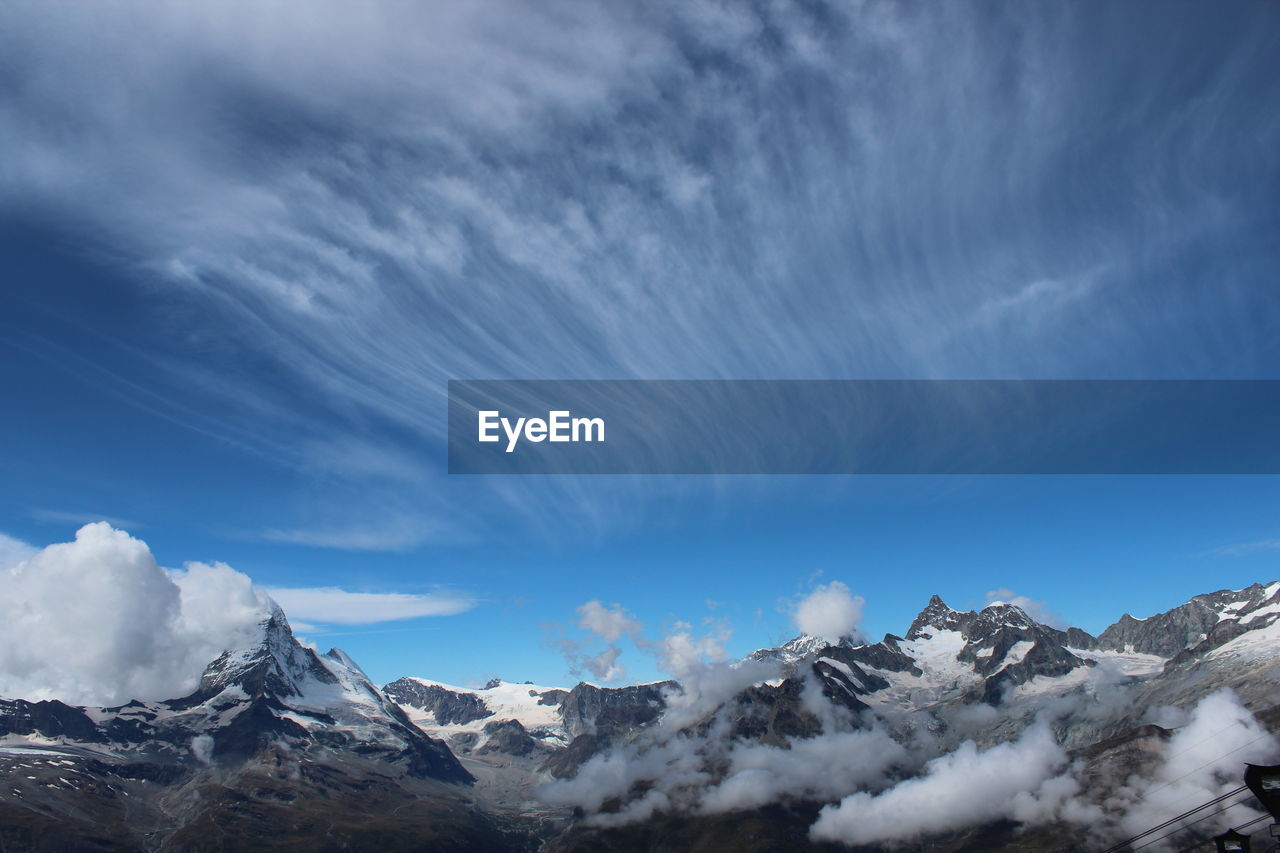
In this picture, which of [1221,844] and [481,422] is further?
[481,422]

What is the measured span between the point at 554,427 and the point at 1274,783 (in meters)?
65.4

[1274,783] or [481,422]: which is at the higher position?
[481,422]

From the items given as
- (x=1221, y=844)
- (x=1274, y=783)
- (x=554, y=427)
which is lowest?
(x=1221, y=844)

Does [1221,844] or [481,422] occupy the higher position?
[481,422]

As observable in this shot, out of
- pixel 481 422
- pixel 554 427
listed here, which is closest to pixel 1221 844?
pixel 554 427

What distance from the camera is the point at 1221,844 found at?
192 ft

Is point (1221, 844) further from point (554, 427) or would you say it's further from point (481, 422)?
point (481, 422)

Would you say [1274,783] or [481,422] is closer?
[1274,783]

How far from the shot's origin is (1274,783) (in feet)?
126

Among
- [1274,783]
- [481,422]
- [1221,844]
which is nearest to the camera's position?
[1274,783]

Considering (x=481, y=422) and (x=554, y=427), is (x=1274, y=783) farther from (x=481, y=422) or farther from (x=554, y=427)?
(x=481, y=422)

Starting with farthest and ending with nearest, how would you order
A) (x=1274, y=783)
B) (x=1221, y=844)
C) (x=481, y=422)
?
Answer: (x=481, y=422)
(x=1221, y=844)
(x=1274, y=783)

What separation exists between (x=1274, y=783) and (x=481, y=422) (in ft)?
233

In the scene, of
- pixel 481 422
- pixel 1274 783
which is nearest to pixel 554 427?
pixel 481 422
